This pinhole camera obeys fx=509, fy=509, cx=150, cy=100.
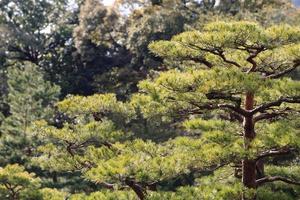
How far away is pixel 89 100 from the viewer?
6145 millimetres

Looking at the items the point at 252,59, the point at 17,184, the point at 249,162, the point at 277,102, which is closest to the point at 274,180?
the point at 249,162

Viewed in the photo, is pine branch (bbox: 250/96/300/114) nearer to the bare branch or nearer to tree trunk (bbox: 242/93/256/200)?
tree trunk (bbox: 242/93/256/200)

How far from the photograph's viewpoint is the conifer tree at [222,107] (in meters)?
4.90

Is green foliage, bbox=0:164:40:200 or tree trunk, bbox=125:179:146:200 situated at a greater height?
tree trunk, bbox=125:179:146:200

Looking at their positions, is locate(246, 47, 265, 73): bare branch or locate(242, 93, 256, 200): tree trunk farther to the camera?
locate(242, 93, 256, 200): tree trunk

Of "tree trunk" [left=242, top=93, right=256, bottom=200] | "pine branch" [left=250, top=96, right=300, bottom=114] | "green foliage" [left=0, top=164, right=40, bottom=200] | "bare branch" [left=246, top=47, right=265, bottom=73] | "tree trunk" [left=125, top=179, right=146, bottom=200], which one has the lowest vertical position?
"green foliage" [left=0, top=164, right=40, bottom=200]

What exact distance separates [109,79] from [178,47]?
13.4 metres

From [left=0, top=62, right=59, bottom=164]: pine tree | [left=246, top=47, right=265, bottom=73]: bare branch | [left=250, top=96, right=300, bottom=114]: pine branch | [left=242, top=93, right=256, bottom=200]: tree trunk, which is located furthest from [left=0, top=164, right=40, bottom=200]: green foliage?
[left=246, top=47, right=265, bottom=73]: bare branch

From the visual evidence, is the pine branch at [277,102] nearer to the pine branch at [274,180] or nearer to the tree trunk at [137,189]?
the pine branch at [274,180]

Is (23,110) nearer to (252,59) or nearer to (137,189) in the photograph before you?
→ (137,189)

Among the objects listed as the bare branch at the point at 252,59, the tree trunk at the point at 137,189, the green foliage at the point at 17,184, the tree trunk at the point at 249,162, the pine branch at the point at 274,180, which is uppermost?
the bare branch at the point at 252,59

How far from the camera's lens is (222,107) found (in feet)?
18.1

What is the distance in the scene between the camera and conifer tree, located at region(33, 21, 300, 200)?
4898 millimetres

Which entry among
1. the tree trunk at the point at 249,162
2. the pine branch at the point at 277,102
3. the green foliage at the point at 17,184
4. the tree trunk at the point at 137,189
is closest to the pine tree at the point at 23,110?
the green foliage at the point at 17,184
